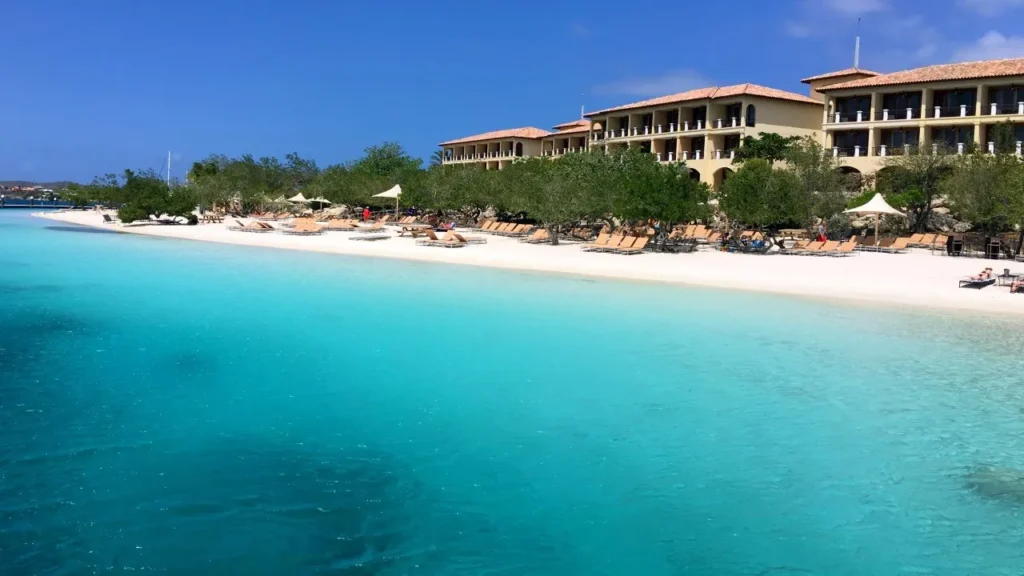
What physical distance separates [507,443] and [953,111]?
132 feet

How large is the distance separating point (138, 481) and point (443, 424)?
290 centimetres

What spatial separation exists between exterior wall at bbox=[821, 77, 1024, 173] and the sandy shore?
1502cm

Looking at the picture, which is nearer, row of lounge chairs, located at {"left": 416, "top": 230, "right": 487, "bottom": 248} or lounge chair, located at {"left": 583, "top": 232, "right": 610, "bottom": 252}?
lounge chair, located at {"left": 583, "top": 232, "right": 610, "bottom": 252}

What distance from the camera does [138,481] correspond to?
619 cm

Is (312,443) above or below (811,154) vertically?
below

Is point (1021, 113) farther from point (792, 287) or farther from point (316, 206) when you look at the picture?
point (316, 206)

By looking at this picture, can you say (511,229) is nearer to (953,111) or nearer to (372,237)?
(372,237)

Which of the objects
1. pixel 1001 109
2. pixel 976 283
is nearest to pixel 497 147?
pixel 1001 109

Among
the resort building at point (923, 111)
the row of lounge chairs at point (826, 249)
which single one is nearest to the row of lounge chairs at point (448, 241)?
the row of lounge chairs at point (826, 249)

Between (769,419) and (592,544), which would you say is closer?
(592,544)

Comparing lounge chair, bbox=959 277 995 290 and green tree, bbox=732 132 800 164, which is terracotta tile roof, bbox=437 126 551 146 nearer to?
green tree, bbox=732 132 800 164

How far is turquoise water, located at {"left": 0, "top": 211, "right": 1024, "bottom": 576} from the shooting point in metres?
5.25

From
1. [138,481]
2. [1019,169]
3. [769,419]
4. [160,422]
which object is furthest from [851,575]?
[1019,169]

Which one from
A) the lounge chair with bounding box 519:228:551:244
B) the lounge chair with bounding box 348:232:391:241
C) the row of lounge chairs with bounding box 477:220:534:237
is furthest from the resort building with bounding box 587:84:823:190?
the lounge chair with bounding box 348:232:391:241
